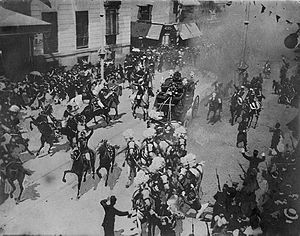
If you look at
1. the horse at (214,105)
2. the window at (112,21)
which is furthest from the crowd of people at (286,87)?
the window at (112,21)

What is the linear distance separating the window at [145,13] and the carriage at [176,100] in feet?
3.78

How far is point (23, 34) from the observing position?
21.3ft

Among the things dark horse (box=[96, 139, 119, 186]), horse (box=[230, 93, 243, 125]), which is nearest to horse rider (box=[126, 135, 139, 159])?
dark horse (box=[96, 139, 119, 186])

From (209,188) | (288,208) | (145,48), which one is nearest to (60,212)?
(209,188)

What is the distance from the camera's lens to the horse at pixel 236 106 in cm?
800

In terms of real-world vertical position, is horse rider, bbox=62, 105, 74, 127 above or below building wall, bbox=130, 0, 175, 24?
Answer: below

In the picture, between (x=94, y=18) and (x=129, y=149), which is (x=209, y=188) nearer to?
(x=129, y=149)

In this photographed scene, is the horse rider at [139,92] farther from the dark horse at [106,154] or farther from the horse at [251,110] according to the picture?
the horse at [251,110]

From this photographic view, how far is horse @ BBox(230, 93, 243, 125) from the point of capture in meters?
8.00

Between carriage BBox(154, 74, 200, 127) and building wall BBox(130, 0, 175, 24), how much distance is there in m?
1.06

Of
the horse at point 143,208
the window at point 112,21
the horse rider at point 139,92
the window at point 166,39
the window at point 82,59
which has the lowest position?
the horse at point 143,208

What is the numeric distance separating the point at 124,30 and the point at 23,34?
1.64m

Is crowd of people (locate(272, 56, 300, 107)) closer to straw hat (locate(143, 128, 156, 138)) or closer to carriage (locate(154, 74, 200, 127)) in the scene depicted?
carriage (locate(154, 74, 200, 127))

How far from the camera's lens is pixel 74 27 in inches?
268
